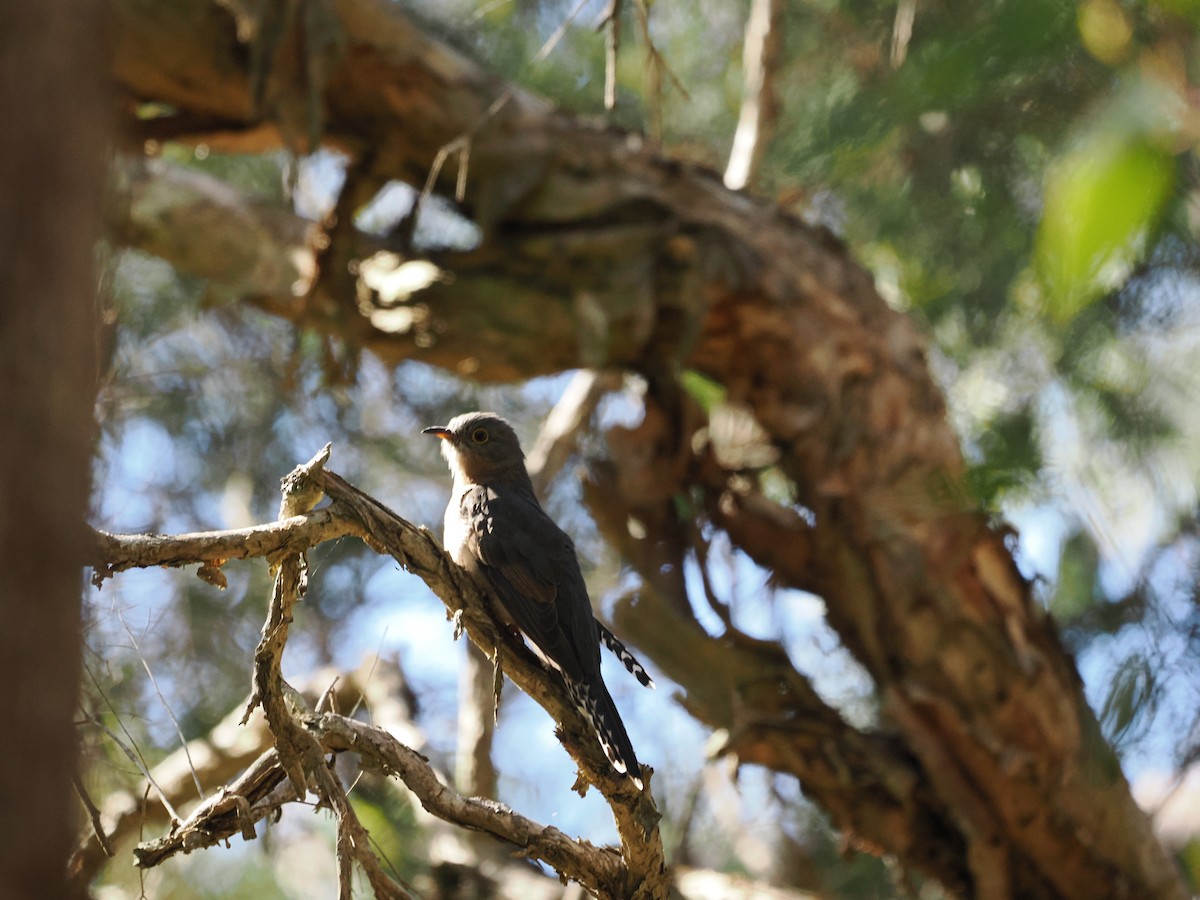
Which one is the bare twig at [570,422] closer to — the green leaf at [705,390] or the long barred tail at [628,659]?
the green leaf at [705,390]

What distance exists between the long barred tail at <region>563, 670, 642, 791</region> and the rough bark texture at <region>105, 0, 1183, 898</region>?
241cm

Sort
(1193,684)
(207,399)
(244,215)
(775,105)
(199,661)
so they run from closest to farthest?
(1193,684) < (244,215) < (775,105) < (199,661) < (207,399)

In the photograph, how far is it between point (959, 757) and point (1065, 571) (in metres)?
1.27

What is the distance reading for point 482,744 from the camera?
6.65 m

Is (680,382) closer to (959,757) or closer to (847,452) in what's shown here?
(847,452)

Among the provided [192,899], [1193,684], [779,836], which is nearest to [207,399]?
[192,899]

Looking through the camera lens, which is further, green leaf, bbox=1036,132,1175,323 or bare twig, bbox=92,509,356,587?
bare twig, bbox=92,509,356,587

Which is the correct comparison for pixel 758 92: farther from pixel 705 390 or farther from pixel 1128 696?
pixel 1128 696

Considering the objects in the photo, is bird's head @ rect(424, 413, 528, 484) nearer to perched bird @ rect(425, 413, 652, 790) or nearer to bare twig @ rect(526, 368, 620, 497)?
perched bird @ rect(425, 413, 652, 790)

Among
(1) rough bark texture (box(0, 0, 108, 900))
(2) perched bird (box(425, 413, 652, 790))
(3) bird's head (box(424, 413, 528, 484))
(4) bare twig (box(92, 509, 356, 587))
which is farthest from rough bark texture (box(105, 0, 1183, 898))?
(1) rough bark texture (box(0, 0, 108, 900))

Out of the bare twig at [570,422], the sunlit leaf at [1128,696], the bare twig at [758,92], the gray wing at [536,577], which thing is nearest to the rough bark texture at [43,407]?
the gray wing at [536,577]

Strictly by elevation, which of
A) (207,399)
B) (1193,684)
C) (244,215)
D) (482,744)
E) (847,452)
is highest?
(207,399)

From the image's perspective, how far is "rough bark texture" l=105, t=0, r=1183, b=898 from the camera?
6.38 metres

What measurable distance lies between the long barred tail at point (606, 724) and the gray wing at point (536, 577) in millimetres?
85
